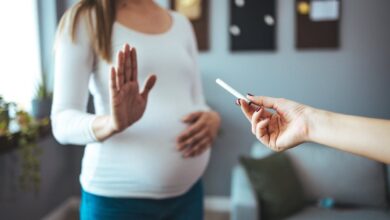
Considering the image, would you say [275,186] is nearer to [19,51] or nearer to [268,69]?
[268,69]

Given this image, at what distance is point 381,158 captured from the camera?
0.55 metres

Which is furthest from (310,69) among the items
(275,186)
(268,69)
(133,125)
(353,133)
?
(353,133)

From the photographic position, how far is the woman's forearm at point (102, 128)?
2.43ft

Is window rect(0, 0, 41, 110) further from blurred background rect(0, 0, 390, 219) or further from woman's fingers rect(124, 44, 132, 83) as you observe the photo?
woman's fingers rect(124, 44, 132, 83)

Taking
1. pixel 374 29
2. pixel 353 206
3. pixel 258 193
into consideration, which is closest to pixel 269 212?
pixel 258 193

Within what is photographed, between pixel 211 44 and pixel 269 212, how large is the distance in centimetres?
116

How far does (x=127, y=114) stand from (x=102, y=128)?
68 mm

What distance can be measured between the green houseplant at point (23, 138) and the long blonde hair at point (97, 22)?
1089 mm

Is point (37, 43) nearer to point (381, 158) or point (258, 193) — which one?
point (258, 193)

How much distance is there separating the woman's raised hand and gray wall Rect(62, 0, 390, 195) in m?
1.77

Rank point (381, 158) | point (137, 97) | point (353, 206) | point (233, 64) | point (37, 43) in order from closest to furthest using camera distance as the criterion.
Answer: point (381, 158) → point (137, 97) → point (353, 206) → point (37, 43) → point (233, 64)

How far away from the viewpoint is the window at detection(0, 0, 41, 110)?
189cm

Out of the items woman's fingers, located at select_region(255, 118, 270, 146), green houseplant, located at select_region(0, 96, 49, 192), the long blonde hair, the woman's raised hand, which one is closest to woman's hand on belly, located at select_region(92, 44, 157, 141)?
the woman's raised hand

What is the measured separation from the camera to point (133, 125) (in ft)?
2.74
